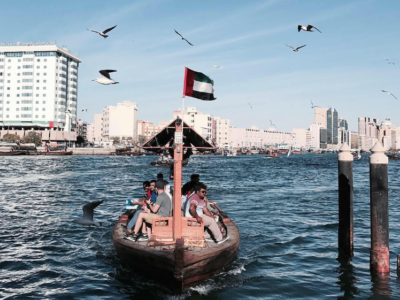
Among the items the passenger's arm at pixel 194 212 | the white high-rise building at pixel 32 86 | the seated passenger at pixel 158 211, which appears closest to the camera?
the passenger's arm at pixel 194 212

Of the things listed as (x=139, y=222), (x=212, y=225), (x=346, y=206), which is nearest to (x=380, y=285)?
(x=346, y=206)

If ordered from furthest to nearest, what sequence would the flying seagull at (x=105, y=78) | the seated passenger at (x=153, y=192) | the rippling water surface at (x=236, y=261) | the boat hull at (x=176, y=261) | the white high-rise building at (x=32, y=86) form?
the white high-rise building at (x=32, y=86), the flying seagull at (x=105, y=78), the seated passenger at (x=153, y=192), the rippling water surface at (x=236, y=261), the boat hull at (x=176, y=261)

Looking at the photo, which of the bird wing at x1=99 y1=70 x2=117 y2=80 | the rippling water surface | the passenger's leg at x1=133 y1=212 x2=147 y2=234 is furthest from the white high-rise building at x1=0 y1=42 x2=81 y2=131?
the passenger's leg at x1=133 y1=212 x2=147 y2=234

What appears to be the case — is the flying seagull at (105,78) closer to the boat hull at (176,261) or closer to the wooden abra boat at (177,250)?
the wooden abra boat at (177,250)

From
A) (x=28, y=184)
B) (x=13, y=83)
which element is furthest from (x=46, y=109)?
(x=28, y=184)

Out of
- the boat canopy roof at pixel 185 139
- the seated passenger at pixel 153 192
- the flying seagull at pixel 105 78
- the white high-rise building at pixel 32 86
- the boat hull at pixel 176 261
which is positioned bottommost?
the boat hull at pixel 176 261

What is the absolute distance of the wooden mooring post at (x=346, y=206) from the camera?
1266 cm

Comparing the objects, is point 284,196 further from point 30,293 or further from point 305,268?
point 30,293

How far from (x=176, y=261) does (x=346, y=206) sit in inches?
260

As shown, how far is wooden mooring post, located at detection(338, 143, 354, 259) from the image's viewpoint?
12664 mm

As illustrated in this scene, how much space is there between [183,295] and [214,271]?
4.54 feet

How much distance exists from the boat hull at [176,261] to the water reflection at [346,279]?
Answer: 3.22 meters

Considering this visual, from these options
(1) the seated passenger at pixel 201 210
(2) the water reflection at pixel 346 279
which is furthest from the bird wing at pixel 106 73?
(2) the water reflection at pixel 346 279

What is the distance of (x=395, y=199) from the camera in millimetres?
27656
